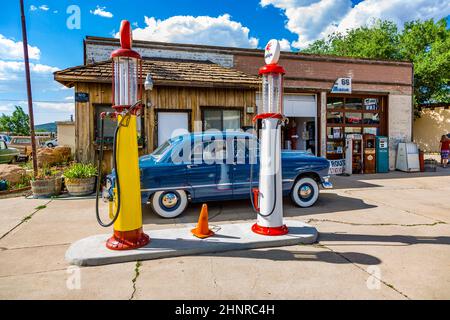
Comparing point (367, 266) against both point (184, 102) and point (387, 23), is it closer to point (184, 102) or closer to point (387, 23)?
point (184, 102)

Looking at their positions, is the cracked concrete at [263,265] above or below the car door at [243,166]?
below

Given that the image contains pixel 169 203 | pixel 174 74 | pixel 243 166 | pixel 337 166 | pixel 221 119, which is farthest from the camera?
pixel 337 166

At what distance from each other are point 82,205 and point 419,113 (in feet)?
80.5

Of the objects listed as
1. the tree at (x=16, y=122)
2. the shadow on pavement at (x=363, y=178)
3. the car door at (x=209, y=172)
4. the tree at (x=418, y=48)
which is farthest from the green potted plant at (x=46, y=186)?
the tree at (x=16, y=122)

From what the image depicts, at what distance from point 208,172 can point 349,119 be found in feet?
30.8

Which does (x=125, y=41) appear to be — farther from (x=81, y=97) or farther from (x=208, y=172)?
(x=81, y=97)

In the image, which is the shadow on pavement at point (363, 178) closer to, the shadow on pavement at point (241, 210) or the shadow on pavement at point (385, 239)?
the shadow on pavement at point (241, 210)

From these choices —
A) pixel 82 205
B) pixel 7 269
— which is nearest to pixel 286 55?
pixel 82 205

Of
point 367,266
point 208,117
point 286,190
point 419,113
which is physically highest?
point 419,113

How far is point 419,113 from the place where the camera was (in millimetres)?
22922

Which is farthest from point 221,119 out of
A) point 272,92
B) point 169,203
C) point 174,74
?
point 272,92

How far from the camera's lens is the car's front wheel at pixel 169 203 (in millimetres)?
5727

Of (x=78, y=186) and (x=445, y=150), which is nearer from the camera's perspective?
(x=78, y=186)

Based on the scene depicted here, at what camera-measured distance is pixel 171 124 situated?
31.4ft
